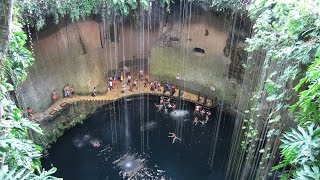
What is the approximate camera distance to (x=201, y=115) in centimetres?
1080

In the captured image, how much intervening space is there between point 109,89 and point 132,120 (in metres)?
1.53

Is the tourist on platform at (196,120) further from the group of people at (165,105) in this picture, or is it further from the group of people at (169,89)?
the group of people at (169,89)

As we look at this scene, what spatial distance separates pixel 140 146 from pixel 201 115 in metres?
2.34

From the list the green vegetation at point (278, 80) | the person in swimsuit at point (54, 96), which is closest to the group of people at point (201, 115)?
the green vegetation at point (278, 80)

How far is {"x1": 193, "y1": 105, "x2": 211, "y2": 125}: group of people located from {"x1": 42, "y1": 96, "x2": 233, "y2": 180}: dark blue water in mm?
140

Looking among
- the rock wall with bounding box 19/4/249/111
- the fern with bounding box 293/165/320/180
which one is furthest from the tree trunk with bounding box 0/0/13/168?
the rock wall with bounding box 19/4/249/111

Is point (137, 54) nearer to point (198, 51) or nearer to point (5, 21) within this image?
point (198, 51)

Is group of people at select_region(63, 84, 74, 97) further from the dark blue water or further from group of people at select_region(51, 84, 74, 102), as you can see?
the dark blue water

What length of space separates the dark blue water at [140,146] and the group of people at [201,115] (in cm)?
14

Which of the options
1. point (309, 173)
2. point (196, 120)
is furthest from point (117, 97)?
point (309, 173)

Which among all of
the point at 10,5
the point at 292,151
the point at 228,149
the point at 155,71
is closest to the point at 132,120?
the point at 155,71

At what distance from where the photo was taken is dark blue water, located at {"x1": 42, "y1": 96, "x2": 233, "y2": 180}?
343 inches

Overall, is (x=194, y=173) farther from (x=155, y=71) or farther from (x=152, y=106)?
(x=155, y=71)

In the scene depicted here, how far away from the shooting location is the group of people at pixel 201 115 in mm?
10583
